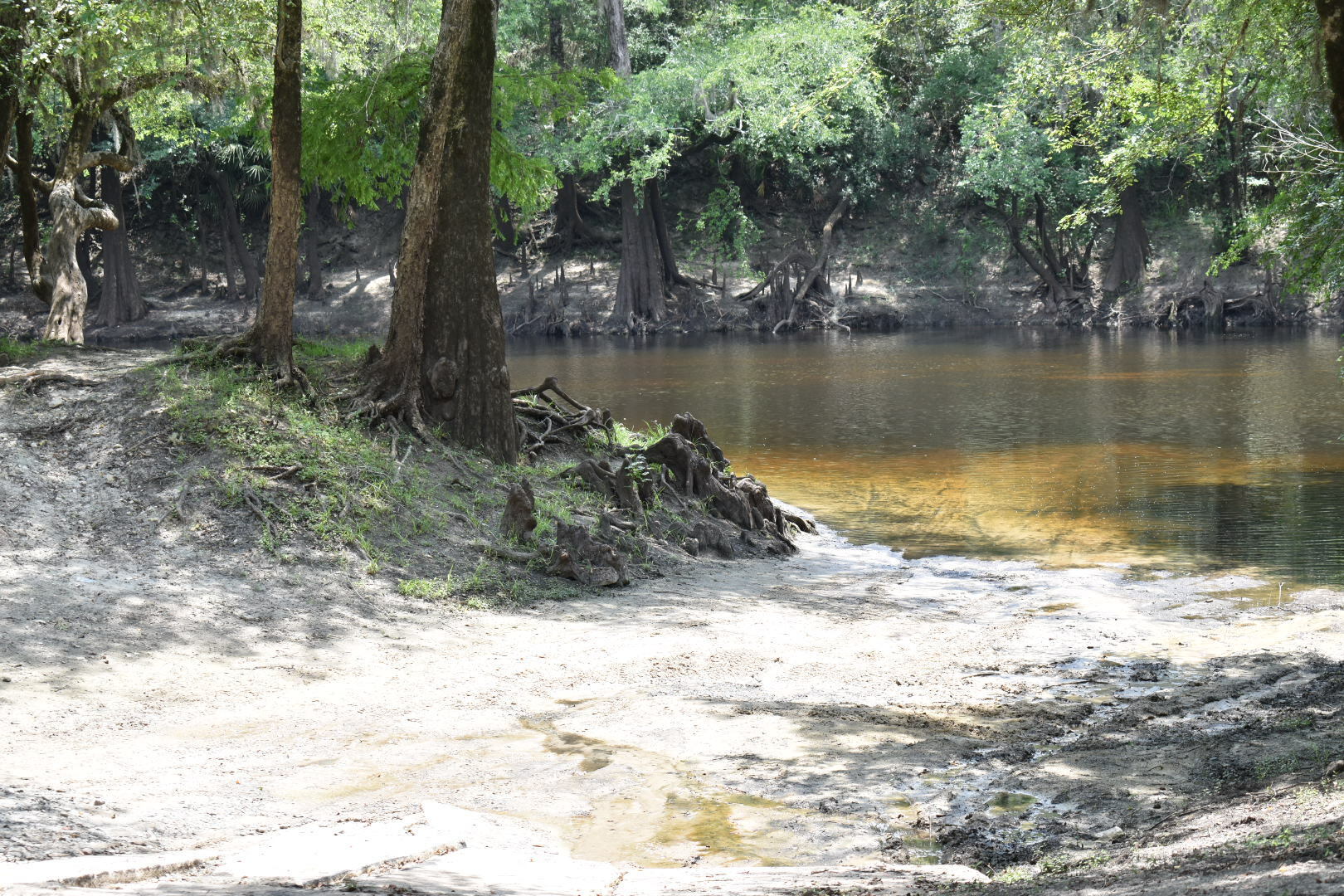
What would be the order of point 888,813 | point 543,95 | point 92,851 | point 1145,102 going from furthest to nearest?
point 1145,102 < point 543,95 < point 888,813 < point 92,851

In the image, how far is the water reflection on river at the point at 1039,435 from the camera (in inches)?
566

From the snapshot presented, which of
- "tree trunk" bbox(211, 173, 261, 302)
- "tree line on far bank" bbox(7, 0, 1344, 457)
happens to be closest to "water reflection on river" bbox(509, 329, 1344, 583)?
"tree line on far bank" bbox(7, 0, 1344, 457)

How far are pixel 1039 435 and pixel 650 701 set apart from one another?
16151 mm

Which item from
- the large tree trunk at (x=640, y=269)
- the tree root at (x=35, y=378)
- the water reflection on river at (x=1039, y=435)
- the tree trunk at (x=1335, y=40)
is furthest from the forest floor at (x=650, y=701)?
the large tree trunk at (x=640, y=269)

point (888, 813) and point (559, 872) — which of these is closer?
point (559, 872)

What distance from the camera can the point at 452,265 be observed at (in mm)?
12992

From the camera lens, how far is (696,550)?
1252cm

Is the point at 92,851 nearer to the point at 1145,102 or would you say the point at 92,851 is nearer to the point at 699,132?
the point at 1145,102

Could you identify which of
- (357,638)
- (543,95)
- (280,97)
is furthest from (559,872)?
(543,95)

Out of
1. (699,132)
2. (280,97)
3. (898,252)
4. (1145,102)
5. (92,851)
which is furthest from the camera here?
(898,252)

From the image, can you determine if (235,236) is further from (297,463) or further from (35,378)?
(297,463)

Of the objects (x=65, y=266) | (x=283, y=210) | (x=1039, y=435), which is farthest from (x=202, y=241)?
(x=283, y=210)

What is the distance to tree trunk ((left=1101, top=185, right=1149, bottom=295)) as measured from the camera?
1807 inches

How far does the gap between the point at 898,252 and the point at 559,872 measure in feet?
161
